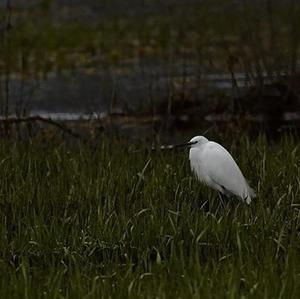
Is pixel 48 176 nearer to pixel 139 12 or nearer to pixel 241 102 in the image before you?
pixel 241 102

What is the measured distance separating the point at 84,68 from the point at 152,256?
963 cm

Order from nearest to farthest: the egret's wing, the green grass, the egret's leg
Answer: the green grass < the egret's wing < the egret's leg

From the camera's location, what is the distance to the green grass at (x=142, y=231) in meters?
4.57

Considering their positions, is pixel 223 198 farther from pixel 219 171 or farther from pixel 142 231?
pixel 142 231

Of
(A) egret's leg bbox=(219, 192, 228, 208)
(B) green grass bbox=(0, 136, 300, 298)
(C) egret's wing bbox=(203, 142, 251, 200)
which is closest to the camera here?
(B) green grass bbox=(0, 136, 300, 298)

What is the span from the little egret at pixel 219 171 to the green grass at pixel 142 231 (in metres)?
0.07

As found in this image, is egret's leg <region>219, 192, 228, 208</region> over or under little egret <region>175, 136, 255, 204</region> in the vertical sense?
under

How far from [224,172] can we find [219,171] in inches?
1.2

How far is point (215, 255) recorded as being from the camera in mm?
5203

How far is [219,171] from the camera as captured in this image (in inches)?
242

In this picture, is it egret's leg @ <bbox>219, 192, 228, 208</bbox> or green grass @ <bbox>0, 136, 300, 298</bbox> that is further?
egret's leg @ <bbox>219, 192, 228, 208</bbox>

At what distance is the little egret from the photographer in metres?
6.09

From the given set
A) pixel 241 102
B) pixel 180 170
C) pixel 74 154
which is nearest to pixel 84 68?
pixel 241 102

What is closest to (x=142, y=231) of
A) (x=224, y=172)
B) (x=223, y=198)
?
(x=224, y=172)
